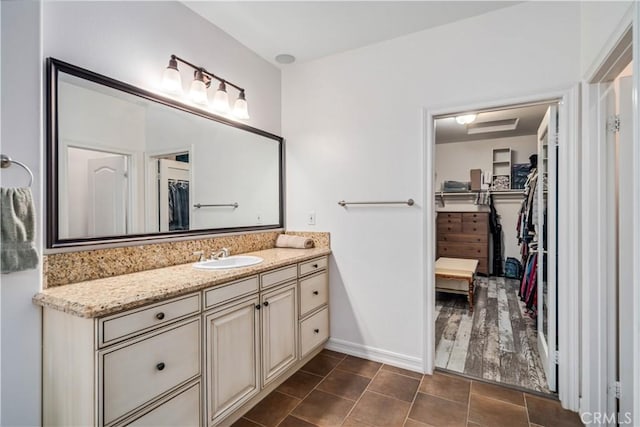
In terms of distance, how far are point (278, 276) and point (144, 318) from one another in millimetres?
913

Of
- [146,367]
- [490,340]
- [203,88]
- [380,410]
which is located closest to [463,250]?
[490,340]

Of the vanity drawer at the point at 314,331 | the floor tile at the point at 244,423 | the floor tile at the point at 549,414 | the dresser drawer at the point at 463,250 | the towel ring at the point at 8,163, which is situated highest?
the towel ring at the point at 8,163

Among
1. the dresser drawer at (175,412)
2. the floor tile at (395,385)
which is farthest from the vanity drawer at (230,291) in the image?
the floor tile at (395,385)

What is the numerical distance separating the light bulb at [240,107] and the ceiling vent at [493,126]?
3777 millimetres

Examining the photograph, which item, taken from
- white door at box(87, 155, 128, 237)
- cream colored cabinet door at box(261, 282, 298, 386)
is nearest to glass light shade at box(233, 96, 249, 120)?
white door at box(87, 155, 128, 237)

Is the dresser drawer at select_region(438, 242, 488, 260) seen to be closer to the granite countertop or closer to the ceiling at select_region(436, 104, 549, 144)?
the ceiling at select_region(436, 104, 549, 144)

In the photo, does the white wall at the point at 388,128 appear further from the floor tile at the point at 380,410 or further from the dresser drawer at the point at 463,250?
the dresser drawer at the point at 463,250

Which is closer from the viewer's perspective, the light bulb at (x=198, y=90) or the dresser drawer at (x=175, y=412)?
the dresser drawer at (x=175, y=412)

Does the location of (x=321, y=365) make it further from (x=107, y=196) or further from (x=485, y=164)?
(x=485, y=164)

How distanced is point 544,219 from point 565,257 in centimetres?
44

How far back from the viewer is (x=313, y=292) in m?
2.49

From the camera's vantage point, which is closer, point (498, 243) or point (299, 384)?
point (299, 384)

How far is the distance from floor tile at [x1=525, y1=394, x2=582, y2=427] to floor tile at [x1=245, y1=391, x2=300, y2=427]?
4.68 ft

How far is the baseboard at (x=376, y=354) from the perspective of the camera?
7.77ft
